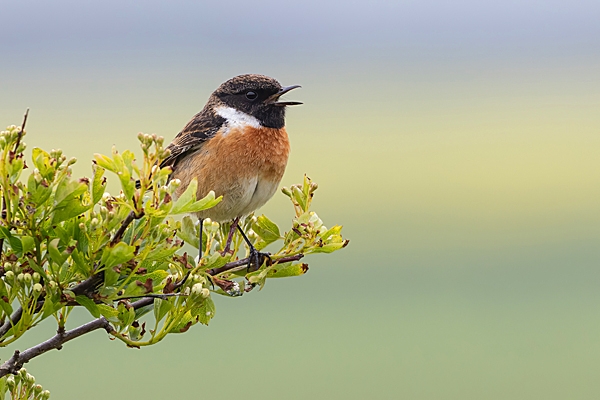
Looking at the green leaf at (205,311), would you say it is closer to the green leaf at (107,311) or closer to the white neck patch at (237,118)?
the green leaf at (107,311)

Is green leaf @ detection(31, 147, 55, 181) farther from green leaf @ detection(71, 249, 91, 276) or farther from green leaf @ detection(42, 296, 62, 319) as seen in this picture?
green leaf @ detection(42, 296, 62, 319)

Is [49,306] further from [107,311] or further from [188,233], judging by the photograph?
[188,233]

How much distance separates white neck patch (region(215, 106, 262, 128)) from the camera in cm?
485

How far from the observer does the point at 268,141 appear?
4.76 meters

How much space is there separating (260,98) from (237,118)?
0.68 feet

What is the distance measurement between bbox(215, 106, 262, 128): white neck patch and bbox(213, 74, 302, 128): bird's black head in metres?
0.02

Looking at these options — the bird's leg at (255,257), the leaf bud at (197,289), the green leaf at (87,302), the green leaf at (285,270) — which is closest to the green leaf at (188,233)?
the bird's leg at (255,257)

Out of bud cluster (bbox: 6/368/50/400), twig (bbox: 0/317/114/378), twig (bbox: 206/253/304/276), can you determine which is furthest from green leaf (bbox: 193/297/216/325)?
bud cluster (bbox: 6/368/50/400)

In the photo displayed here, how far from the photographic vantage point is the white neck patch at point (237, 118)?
485cm

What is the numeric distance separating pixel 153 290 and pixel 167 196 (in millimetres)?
505

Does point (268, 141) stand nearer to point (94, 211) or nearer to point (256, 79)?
point (256, 79)

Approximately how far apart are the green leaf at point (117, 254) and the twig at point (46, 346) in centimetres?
43

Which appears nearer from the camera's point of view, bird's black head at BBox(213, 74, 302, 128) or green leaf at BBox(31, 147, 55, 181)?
green leaf at BBox(31, 147, 55, 181)

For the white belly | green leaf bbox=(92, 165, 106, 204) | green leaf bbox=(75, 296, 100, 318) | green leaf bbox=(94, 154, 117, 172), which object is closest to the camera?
green leaf bbox=(94, 154, 117, 172)
